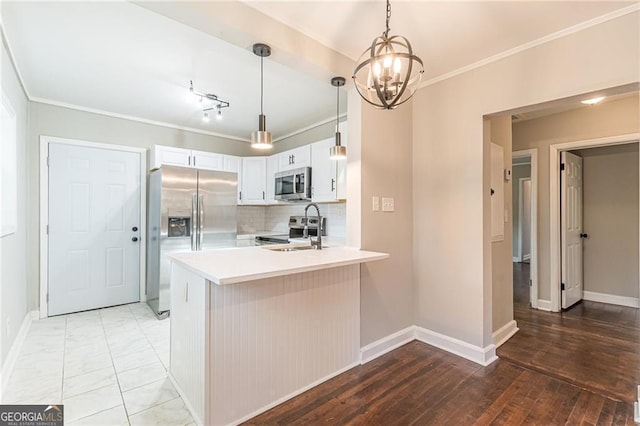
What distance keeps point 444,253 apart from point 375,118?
1.37 metres

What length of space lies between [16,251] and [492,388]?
13.6ft

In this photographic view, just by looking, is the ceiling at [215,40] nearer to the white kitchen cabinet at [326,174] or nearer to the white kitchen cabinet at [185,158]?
the white kitchen cabinet at [326,174]

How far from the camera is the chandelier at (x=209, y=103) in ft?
10.6

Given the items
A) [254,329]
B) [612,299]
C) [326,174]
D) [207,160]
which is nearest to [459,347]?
[254,329]

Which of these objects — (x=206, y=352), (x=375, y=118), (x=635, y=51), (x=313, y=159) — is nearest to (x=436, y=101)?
(x=375, y=118)

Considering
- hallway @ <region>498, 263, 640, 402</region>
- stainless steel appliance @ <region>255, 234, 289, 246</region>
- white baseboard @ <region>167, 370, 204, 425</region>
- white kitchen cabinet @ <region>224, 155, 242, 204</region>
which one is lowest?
hallway @ <region>498, 263, 640, 402</region>

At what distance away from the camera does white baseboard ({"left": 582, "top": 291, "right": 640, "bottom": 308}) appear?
381cm

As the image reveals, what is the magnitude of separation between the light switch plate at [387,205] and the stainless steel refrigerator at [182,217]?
2287mm

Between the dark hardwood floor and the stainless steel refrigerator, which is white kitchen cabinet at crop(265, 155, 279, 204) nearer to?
the stainless steel refrigerator

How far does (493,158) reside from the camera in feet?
9.34

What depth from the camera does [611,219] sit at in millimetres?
4023

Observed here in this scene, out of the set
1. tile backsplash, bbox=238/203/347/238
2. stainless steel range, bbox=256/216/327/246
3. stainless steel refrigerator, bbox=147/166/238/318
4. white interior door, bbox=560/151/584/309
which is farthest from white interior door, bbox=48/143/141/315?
white interior door, bbox=560/151/584/309

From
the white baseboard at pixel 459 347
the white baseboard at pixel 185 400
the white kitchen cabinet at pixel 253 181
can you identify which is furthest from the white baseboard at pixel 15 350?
the white baseboard at pixel 459 347

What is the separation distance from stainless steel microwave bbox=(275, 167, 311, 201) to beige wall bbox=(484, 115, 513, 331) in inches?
84.2
